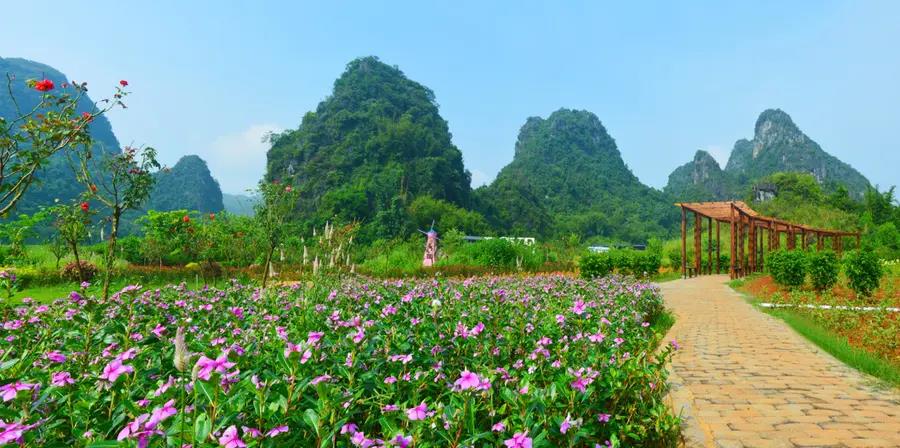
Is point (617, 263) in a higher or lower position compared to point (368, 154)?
lower

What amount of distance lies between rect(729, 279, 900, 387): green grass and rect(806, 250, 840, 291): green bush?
301cm

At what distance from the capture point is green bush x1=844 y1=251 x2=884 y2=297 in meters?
8.15

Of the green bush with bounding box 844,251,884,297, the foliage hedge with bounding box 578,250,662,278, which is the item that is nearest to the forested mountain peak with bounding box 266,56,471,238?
the foliage hedge with bounding box 578,250,662,278

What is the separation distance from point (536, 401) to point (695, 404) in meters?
1.87

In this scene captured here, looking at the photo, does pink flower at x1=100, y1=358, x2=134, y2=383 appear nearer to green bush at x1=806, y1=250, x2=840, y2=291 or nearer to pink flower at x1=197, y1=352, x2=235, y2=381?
pink flower at x1=197, y1=352, x2=235, y2=381

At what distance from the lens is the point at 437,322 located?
2.74 m

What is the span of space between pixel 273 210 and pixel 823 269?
9794 mm

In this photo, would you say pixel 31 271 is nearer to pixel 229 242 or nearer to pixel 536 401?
pixel 229 242

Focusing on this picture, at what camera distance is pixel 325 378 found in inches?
57.3

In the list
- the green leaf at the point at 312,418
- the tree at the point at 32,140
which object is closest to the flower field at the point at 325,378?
the green leaf at the point at 312,418

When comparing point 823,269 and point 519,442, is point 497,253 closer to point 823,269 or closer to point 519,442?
point 823,269

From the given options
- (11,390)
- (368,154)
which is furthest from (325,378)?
(368,154)

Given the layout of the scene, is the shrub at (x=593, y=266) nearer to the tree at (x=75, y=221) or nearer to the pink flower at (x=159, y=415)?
the tree at (x=75, y=221)

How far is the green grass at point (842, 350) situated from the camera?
12.3ft
